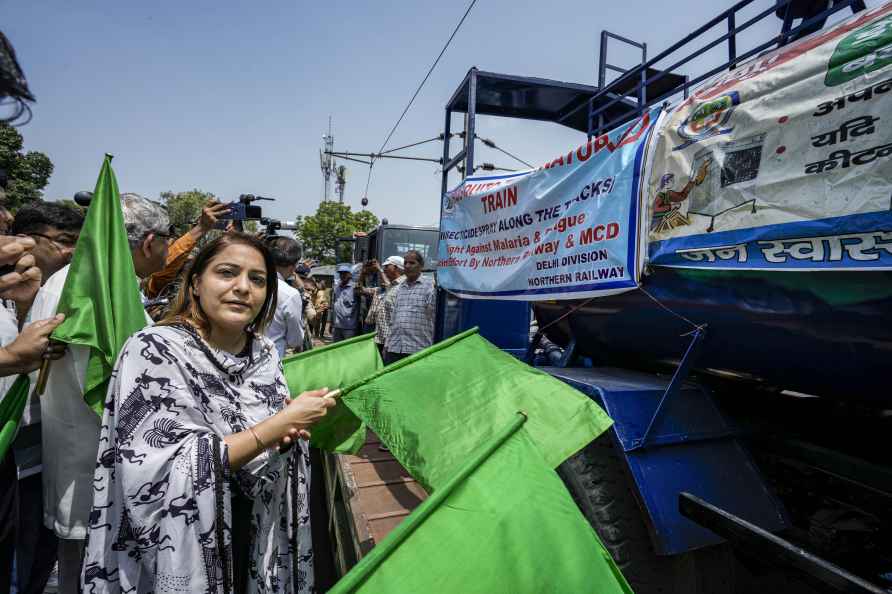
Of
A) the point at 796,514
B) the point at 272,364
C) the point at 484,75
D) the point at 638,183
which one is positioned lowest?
the point at 796,514

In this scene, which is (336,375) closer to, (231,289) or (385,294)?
(231,289)

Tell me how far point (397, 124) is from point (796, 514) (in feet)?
43.1

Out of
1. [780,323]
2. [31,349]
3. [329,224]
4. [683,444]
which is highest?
[329,224]

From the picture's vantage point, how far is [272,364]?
1.67 m

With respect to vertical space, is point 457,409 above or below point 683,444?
above

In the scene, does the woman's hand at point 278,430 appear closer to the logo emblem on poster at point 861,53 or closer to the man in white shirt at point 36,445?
the man in white shirt at point 36,445

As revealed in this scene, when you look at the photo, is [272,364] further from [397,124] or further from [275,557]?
[397,124]

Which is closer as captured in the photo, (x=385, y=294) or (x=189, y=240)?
(x=189, y=240)

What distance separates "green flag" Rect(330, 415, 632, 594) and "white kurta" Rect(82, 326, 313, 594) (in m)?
0.59

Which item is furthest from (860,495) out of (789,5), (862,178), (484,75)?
(484,75)

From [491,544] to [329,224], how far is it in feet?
103

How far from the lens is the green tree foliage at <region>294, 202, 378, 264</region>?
30359 mm

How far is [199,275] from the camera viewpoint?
1.56 m

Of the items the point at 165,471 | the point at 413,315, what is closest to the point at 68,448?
the point at 165,471
